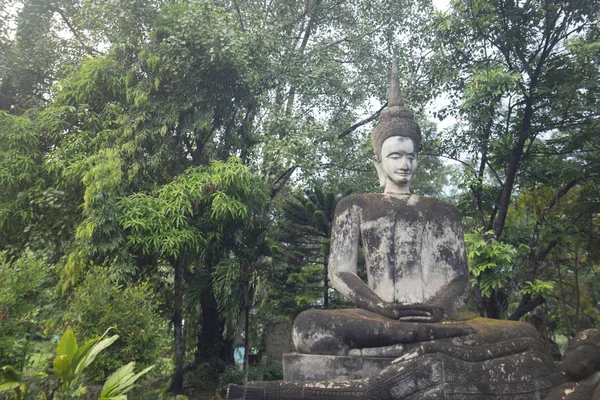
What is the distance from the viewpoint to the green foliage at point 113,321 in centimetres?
596

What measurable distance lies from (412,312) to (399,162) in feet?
6.03

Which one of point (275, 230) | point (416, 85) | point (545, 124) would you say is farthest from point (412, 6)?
point (275, 230)

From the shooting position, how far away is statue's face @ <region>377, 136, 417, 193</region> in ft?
18.6

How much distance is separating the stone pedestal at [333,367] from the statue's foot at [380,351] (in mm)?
40

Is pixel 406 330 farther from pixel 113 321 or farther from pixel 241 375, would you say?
pixel 241 375

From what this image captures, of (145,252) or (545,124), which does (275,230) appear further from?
(545,124)

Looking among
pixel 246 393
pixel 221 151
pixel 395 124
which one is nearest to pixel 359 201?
pixel 395 124

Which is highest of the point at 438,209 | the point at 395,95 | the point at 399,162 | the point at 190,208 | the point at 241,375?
the point at 395,95

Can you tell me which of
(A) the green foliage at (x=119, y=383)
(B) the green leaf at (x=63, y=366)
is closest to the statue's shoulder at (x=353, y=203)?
(A) the green foliage at (x=119, y=383)

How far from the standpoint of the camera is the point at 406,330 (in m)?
4.35

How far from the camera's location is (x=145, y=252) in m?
7.45

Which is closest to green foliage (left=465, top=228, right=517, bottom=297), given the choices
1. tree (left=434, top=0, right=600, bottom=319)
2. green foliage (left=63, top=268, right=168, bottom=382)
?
tree (left=434, top=0, right=600, bottom=319)

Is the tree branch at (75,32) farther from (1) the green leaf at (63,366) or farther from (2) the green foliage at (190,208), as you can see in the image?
(1) the green leaf at (63,366)

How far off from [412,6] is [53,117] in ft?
24.2
